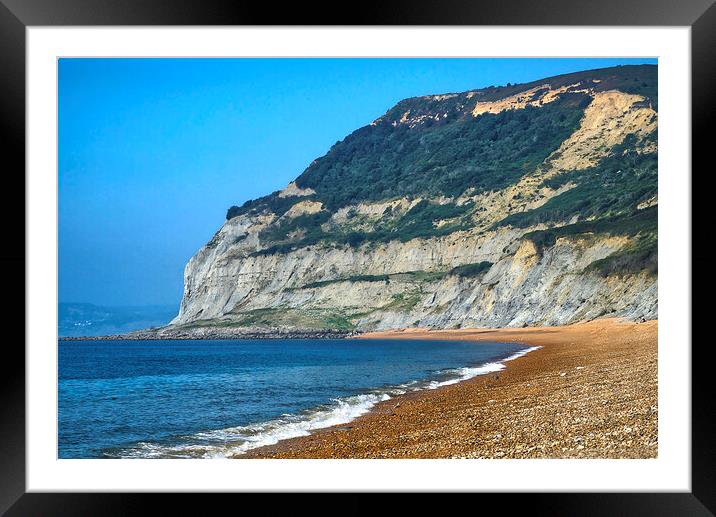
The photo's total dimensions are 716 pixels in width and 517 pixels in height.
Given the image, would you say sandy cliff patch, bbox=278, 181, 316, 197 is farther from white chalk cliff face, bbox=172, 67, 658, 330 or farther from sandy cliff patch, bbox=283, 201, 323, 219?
sandy cliff patch, bbox=283, 201, 323, 219

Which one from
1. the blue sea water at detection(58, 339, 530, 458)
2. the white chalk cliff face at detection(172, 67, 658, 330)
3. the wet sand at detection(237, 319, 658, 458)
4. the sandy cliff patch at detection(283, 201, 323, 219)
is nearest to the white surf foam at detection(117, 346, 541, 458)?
the blue sea water at detection(58, 339, 530, 458)

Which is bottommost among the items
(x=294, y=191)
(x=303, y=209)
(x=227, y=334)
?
(x=227, y=334)

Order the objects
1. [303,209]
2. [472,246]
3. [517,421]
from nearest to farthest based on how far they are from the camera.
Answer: [517,421]
[472,246]
[303,209]

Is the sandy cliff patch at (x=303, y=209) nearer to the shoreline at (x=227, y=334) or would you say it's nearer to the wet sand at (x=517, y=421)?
the shoreline at (x=227, y=334)
